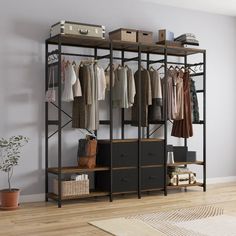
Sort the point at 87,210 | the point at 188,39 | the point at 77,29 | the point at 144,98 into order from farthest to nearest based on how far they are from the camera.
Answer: the point at 188,39 → the point at 144,98 → the point at 77,29 → the point at 87,210

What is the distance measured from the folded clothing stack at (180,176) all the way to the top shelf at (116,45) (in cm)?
165

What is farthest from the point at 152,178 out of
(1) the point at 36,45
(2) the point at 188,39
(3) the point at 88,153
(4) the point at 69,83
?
(1) the point at 36,45

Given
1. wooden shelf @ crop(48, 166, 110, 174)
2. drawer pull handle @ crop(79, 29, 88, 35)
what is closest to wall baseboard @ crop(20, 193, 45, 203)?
wooden shelf @ crop(48, 166, 110, 174)

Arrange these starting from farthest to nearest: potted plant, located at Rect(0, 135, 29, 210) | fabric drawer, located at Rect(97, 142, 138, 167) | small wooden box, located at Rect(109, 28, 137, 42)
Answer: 1. small wooden box, located at Rect(109, 28, 137, 42)
2. fabric drawer, located at Rect(97, 142, 138, 167)
3. potted plant, located at Rect(0, 135, 29, 210)

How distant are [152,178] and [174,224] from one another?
5.14 ft

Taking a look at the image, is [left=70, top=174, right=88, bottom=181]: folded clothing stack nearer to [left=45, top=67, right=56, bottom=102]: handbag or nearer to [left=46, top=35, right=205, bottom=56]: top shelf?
[left=45, top=67, right=56, bottom=102]: handbag

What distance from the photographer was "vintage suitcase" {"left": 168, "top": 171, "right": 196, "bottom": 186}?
582cm

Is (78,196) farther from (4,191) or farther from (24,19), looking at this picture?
(24,19)

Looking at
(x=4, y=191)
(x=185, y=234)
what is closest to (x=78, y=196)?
(x=4, y=191)

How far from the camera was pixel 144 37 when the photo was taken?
567 cm

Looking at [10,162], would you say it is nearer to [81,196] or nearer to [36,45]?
[81,196]

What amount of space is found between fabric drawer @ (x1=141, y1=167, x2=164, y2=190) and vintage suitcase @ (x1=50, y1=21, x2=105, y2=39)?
1821 millimetres

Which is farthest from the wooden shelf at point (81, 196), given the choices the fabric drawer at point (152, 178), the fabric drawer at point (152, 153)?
the fabric drawer at point (152, 153)

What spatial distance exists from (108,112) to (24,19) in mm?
1623
